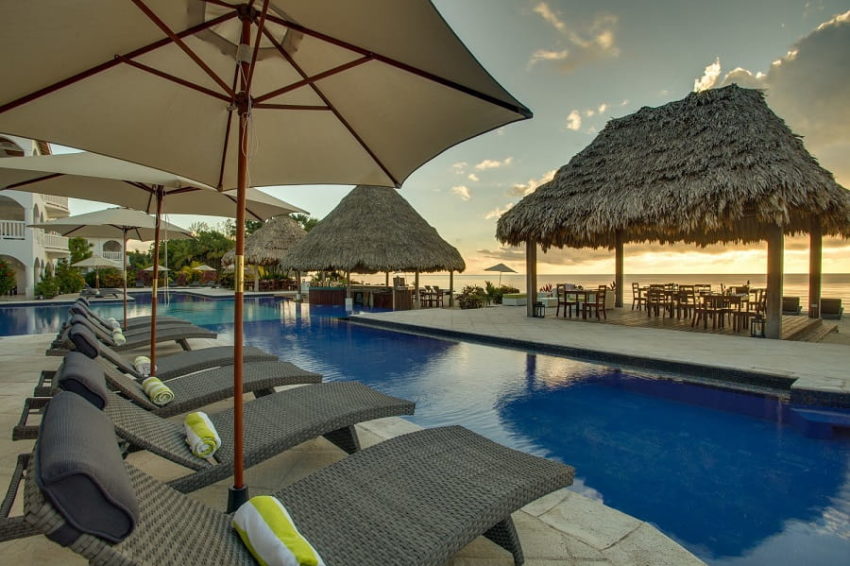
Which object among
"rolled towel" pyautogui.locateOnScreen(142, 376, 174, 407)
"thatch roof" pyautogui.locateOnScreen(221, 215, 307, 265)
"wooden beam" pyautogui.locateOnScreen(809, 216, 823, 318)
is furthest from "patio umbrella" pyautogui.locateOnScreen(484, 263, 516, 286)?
"rolled towel" pyautogui.locateOnScreen(142, 376, 174, 407)

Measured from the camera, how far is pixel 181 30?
206cm

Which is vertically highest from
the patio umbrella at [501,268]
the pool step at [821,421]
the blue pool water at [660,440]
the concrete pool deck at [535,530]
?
the patio umbrella at [501,268]

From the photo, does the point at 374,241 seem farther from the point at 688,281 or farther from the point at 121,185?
the point at 688,281

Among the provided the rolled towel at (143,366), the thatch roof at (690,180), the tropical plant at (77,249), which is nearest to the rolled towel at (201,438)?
the rolled towel at (143,366)

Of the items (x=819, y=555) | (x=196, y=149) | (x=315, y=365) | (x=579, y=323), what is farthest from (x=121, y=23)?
(x=579, y=323)

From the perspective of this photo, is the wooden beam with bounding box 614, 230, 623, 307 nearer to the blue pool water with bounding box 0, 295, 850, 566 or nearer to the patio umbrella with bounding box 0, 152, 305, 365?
the blue pool water with bounding box 0, 295, 850, 566

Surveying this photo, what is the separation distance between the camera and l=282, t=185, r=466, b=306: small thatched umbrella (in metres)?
14.9

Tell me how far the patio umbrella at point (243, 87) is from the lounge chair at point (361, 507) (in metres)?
0.37

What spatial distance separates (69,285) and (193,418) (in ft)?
76.5

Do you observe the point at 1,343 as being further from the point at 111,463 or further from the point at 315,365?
the point at 111,463

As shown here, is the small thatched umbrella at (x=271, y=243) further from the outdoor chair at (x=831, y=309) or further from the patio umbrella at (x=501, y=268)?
the outdoor chair at (x=831, y=309)

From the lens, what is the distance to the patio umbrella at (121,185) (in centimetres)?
402

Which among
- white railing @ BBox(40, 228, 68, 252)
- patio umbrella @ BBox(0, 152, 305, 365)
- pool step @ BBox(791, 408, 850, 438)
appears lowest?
pool step @ BBox(791, 408, 850, 438)

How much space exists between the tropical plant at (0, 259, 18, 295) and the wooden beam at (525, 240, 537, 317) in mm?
20103
